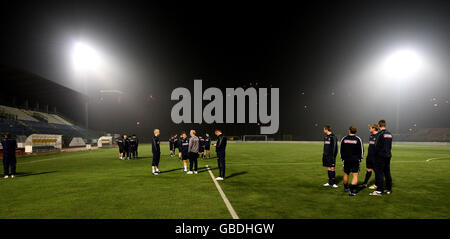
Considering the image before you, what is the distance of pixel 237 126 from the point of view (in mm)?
A: 65438

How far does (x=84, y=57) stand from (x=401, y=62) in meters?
48.7

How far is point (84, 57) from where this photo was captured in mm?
36594

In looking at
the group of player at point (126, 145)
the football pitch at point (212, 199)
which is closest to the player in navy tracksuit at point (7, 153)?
the football pitch at point (212, 199)

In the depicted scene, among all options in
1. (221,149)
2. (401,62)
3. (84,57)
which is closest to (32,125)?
(84,57)

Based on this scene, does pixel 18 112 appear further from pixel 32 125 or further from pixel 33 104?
pixel 33 104

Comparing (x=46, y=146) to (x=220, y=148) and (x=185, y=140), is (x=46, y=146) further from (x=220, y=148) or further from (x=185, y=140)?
(x=220, y=148)

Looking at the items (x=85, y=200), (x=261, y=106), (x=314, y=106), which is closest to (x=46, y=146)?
(x=85, y=200)

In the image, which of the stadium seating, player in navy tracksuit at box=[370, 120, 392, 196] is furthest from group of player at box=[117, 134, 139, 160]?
the stadium seating

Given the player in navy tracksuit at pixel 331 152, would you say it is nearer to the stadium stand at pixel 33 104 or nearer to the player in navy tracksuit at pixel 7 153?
the player in navy tracksuit at pixel 7 153

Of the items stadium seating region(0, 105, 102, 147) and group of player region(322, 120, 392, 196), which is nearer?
group of player region(322, 120, 392, 196)

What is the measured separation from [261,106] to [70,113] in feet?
151

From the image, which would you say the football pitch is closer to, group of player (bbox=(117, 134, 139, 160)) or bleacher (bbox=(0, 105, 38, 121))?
group of player (bbox=(117, 134, 139, 160))

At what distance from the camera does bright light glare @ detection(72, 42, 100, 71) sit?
1388 inches

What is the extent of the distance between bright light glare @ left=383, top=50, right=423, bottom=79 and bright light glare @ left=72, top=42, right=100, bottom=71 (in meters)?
45.3
